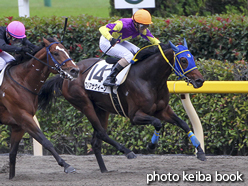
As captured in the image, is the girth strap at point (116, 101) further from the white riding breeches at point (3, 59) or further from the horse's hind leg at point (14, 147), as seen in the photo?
the white riding breeches at point (3, 59)

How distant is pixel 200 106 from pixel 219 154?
81 centimetres

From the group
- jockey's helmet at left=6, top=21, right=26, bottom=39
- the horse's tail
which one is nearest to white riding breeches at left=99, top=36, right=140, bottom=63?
the horse's tail

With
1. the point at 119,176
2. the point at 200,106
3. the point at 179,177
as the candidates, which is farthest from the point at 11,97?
the point at 200,106

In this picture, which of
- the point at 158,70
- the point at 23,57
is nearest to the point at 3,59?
the point at 23,57

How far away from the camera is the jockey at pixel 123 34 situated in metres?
5.04

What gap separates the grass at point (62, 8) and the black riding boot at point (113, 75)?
17.3 meters

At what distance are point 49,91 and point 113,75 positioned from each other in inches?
39.4

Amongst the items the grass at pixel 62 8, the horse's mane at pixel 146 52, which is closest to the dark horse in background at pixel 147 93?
the horse's mane at pixel 146 52

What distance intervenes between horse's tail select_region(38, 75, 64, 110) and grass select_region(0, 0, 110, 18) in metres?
16.8

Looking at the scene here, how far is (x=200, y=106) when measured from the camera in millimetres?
5992

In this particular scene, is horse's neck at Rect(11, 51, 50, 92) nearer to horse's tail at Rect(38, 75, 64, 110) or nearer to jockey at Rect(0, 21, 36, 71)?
jockey at Rect(0, 21, 36, 71)

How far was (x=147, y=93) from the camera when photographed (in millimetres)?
4867

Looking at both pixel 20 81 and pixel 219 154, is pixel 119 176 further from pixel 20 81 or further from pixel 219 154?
pixel 219 154

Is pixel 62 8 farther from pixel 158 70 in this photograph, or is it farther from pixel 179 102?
pixel 158 70
